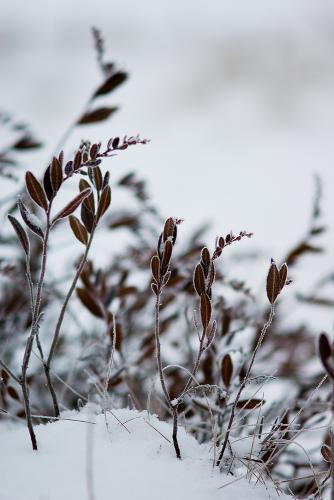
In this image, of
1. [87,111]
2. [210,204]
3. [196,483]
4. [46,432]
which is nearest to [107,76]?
[87,111]

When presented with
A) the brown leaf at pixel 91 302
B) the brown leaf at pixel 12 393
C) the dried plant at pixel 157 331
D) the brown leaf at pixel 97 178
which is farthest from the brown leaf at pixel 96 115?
the brown leaf at pixel 12 393

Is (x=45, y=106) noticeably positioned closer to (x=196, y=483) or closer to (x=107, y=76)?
(x=107, y=76)

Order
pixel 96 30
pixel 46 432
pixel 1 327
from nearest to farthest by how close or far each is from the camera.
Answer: pixel 46 432 → pixel 96 30 → pixel 1 327

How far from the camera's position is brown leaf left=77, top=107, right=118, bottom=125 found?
4.39 ft

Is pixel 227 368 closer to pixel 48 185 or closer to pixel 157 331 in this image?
pixel 157 331

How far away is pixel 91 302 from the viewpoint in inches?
46.8

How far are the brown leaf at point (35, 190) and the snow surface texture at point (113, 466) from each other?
0.30 metres

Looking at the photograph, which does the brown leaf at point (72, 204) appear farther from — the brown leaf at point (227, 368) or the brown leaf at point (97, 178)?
the brown leaf at point (227, 368)

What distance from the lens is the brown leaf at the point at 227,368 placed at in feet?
3.18

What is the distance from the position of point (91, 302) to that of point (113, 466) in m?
0.52

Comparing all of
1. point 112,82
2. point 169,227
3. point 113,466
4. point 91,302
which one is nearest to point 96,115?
point 112,82

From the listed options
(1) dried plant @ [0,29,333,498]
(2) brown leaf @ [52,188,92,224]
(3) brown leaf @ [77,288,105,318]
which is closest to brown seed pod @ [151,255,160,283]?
(1) dried plant @ [0,29,333,498]

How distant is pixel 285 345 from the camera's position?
6.31ft

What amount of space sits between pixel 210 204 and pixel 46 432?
3.80m
